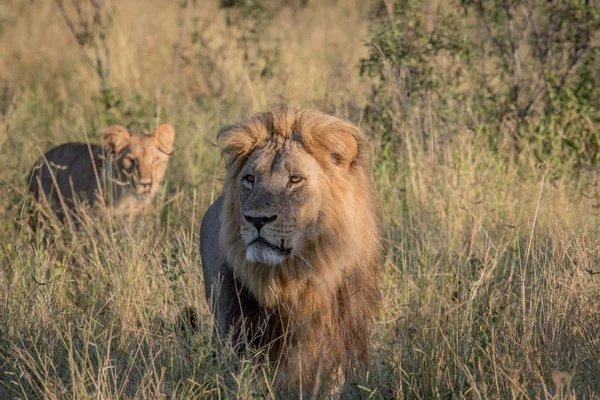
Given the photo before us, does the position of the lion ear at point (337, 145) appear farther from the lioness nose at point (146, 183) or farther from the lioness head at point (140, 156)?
the lioness nose at point (146, 183)

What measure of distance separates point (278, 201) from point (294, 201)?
7 centimetres

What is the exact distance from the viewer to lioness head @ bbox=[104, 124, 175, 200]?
6.31 meters

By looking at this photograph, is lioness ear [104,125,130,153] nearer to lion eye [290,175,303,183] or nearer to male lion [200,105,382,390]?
male lion [200,105,382,390]

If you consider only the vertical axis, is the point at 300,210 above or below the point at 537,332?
above

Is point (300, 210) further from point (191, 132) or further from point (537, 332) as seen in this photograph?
point (191, 132)

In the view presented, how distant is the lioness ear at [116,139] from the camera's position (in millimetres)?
6609

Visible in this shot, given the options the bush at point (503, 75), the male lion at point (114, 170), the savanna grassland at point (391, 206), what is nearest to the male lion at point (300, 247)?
the savanna grassland at point (391, 206)

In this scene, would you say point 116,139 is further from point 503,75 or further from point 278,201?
point 278,201

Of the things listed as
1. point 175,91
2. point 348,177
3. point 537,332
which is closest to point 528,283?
point 537,332

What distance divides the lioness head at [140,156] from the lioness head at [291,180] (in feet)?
8.38

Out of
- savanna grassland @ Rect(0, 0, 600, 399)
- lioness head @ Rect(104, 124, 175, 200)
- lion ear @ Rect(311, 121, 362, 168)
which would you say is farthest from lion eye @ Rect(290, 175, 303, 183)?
lioness head @ Rect(104, 124, 175, 200)

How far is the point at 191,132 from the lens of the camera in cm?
753

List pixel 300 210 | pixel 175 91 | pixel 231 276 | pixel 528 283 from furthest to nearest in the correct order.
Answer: pixel 175 91
pixel 528 283
pixel 231 276
pixel 300 210

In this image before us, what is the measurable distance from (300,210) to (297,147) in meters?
0.28
